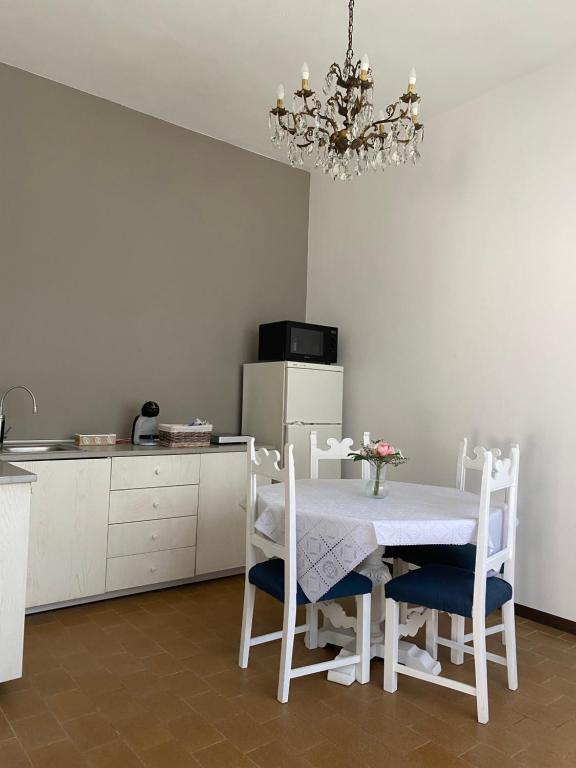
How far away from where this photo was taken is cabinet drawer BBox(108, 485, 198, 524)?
3.39 m

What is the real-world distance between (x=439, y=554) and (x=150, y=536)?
1.68 metres

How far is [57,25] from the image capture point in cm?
318

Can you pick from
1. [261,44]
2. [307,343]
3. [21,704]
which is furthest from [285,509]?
[261,44]

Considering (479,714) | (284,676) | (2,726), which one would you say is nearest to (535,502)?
(479,714)

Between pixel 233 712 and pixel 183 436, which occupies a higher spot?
pixel 183 436

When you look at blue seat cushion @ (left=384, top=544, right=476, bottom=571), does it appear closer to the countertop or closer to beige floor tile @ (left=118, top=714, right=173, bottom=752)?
beige floor tile @ (left=118, top=714, right=173, bottom=752)

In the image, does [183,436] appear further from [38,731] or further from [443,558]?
[38,731]

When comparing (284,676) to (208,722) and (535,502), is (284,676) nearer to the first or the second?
(208,722)

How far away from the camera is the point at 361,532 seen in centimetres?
224

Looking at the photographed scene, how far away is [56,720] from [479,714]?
1.55 meters

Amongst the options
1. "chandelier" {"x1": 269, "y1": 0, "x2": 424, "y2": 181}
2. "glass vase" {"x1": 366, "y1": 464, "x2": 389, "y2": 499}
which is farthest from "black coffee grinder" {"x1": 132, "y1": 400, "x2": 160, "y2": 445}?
"chandelier" {"x1": 269, "y1": 0, "x2": 424, "y2": 181}

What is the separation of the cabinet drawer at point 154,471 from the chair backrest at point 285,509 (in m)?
1.07

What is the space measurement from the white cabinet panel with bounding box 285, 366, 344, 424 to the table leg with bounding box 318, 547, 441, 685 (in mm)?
1579

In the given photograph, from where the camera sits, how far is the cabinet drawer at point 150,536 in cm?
338
